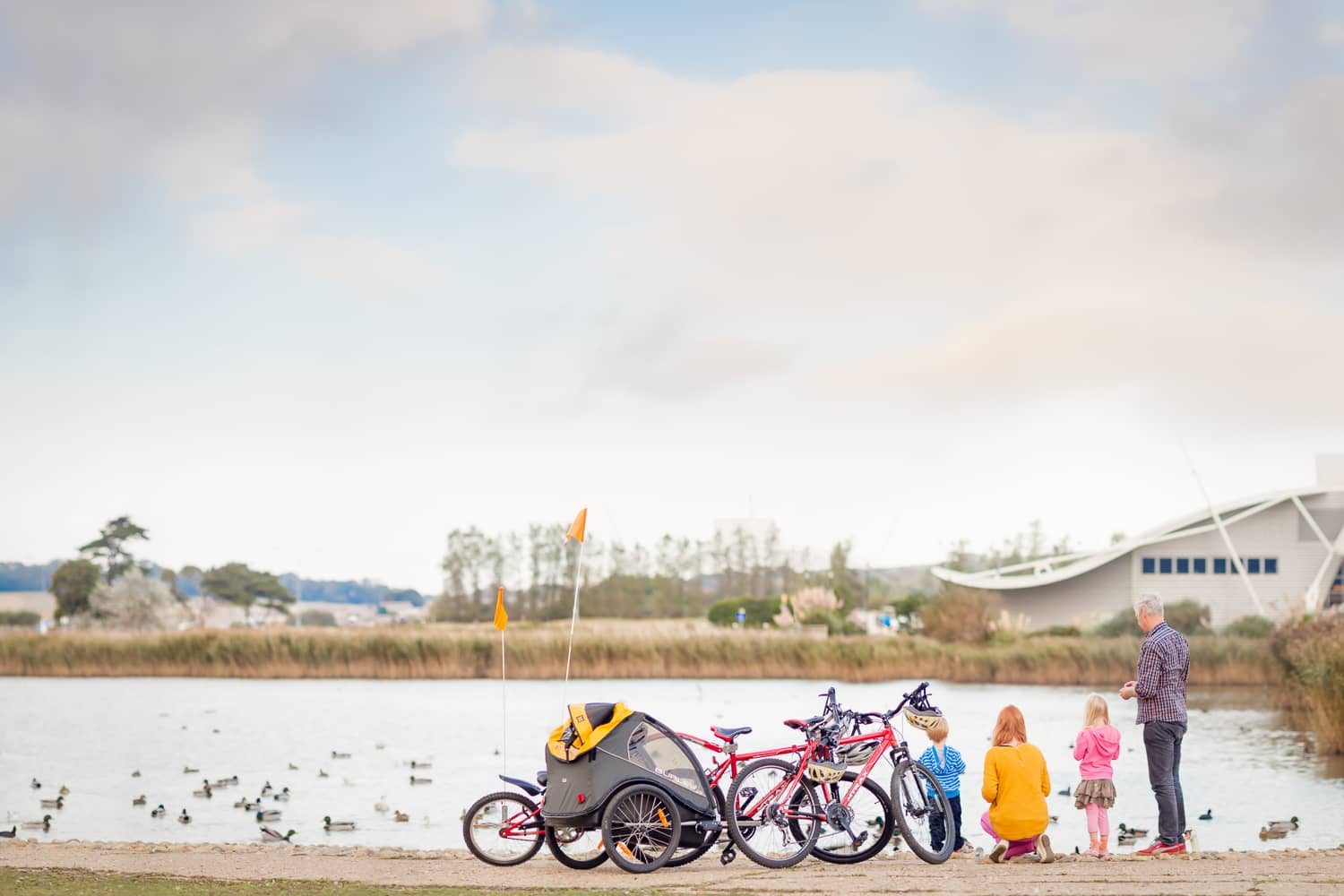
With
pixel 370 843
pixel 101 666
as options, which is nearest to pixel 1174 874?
pixel 370 843

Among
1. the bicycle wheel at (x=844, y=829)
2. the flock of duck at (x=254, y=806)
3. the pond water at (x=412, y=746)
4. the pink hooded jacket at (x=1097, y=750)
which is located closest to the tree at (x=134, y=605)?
the pond water at (x=412, y=746)

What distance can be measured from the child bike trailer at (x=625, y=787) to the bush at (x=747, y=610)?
50.9 metres

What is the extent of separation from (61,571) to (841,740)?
Result: 8998cm

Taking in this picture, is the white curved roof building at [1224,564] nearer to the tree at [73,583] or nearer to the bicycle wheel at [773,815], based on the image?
the bicycle wheel at [773,815]

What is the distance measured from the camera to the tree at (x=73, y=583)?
3533 inches

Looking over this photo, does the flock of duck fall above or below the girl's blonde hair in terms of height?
below

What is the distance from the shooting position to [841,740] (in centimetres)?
1110

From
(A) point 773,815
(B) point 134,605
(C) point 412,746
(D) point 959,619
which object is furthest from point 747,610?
(A) point 773,815

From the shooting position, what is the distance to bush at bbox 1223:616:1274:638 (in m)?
49.5

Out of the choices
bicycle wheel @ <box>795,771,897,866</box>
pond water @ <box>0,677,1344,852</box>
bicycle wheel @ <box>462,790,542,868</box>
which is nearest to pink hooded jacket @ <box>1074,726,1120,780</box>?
bicycle wheel @ <box>795,771,897,866</box>

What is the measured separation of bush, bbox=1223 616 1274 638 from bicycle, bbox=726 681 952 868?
136 ft

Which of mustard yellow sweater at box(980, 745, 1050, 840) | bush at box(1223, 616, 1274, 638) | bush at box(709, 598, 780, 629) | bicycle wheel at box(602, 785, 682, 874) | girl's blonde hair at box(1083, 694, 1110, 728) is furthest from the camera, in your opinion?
bush at box(709, 598, 780, 629)

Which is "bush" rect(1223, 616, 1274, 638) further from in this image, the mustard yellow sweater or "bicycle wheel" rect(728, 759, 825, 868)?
"bicycle wheel" rect(728, 759, 825, 868)

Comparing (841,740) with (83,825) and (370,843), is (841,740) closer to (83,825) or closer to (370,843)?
(370,843)
